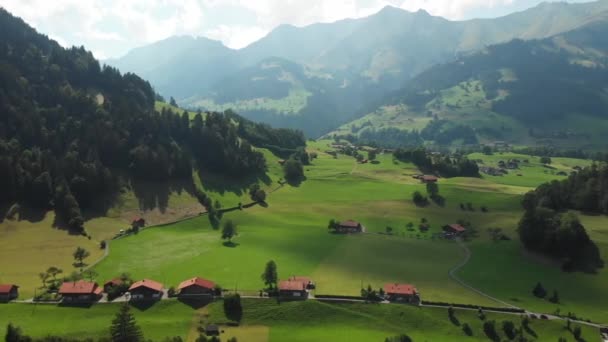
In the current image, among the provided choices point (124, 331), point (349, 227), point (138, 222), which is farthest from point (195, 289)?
Answer: point (349, 227)

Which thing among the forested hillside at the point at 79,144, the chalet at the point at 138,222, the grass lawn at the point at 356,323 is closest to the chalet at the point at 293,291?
the grass lawn at the point at 356,323

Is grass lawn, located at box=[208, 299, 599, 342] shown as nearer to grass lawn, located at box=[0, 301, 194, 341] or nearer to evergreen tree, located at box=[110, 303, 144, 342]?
grass lawn, located at box=[0, 301, 194, 341]

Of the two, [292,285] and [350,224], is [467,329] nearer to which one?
[292,285]

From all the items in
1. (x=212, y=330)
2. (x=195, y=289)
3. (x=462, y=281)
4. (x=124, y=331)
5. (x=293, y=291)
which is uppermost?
(x=195, y=289)

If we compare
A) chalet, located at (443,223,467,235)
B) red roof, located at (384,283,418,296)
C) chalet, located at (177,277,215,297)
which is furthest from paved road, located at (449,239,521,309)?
chalet, located at (177,277,215,297)

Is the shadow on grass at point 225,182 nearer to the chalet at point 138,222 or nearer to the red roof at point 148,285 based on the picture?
the chalet at point 138,222

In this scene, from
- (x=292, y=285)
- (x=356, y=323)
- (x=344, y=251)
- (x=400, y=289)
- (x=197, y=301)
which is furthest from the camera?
(x=344, y=251)

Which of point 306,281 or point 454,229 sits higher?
point 454,229
